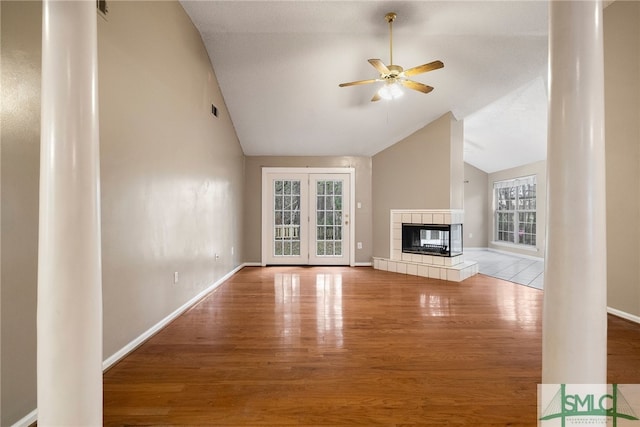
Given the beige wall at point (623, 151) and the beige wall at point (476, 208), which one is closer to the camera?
the beige wall at point (623, 151)

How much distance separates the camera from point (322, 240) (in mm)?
5648

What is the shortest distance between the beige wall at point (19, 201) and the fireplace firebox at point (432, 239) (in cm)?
477

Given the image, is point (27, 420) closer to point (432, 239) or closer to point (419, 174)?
point (432, 239)

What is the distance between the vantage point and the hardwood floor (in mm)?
1481

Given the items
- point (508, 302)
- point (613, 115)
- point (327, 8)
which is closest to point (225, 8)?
point (327, 8)

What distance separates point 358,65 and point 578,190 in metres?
3.27

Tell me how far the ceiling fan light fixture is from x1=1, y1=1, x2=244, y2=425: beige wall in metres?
2.12

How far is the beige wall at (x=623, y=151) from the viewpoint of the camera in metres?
2.72

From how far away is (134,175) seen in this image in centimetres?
221

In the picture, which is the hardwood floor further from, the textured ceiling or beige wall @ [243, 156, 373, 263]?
the textured ceiling

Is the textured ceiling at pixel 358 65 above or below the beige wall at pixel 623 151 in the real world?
above

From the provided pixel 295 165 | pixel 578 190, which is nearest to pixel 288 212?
pixel 295 165

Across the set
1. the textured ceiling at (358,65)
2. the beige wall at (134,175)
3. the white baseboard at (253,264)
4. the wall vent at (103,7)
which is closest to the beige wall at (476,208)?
the textured ceiling at (358,65)

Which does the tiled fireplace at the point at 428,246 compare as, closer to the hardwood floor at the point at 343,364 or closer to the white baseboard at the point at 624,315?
the hardwood floor at the point at 343,364
